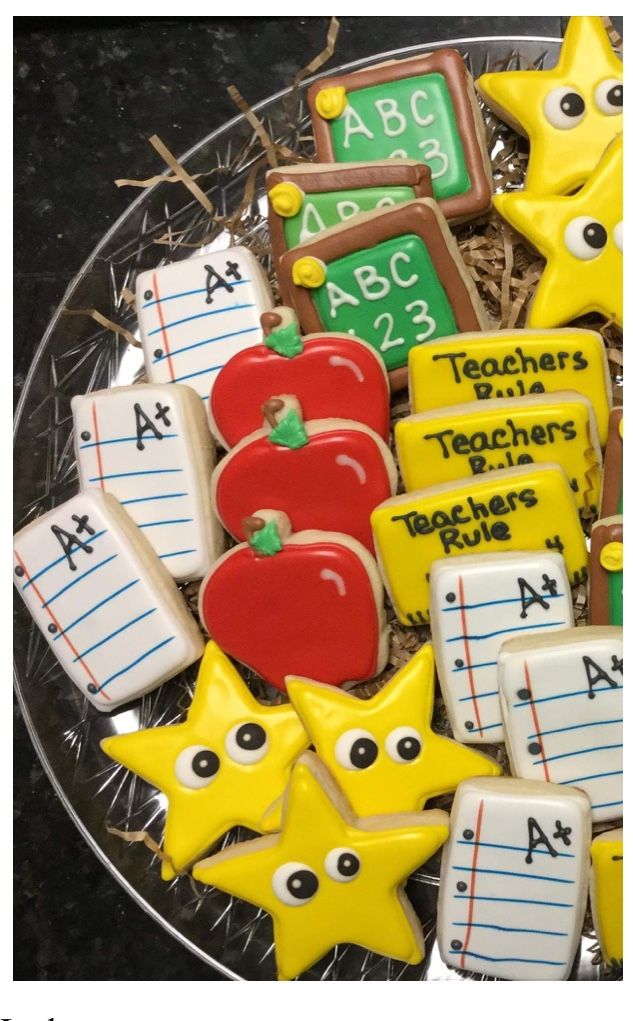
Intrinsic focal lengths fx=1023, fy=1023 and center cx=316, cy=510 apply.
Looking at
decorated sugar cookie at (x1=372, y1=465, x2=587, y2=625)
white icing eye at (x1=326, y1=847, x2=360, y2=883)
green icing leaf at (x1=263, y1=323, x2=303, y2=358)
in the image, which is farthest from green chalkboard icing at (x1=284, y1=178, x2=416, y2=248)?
white icing eye at (x1=326, y1=847, x2=360, y2=883)

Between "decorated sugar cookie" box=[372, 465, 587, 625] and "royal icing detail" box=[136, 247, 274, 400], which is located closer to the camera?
"decorated sugar cookie" box=[372, 465, 587, 625]

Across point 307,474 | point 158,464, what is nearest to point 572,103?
point 307,474

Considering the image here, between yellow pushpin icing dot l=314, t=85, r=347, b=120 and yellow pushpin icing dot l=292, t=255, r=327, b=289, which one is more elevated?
yellow pushpin icing dot l=314, t=85, r=347, b=120

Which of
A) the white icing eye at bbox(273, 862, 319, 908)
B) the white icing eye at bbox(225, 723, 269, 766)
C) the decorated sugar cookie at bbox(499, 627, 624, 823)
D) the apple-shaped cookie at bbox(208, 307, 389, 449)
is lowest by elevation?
the white icing eye at bbox(273, 862, 319, 908)

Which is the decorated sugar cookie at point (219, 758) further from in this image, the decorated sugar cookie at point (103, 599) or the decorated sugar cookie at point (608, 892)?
the decorated sugar cookie at point (608, 892)

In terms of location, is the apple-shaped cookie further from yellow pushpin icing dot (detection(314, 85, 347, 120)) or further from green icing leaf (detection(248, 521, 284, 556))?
yellow pushpin icing dot (detection(314, 85, 347, 120))

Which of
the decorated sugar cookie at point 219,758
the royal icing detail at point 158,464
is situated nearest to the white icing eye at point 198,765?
the decorated sugar cookie at point 219,758
